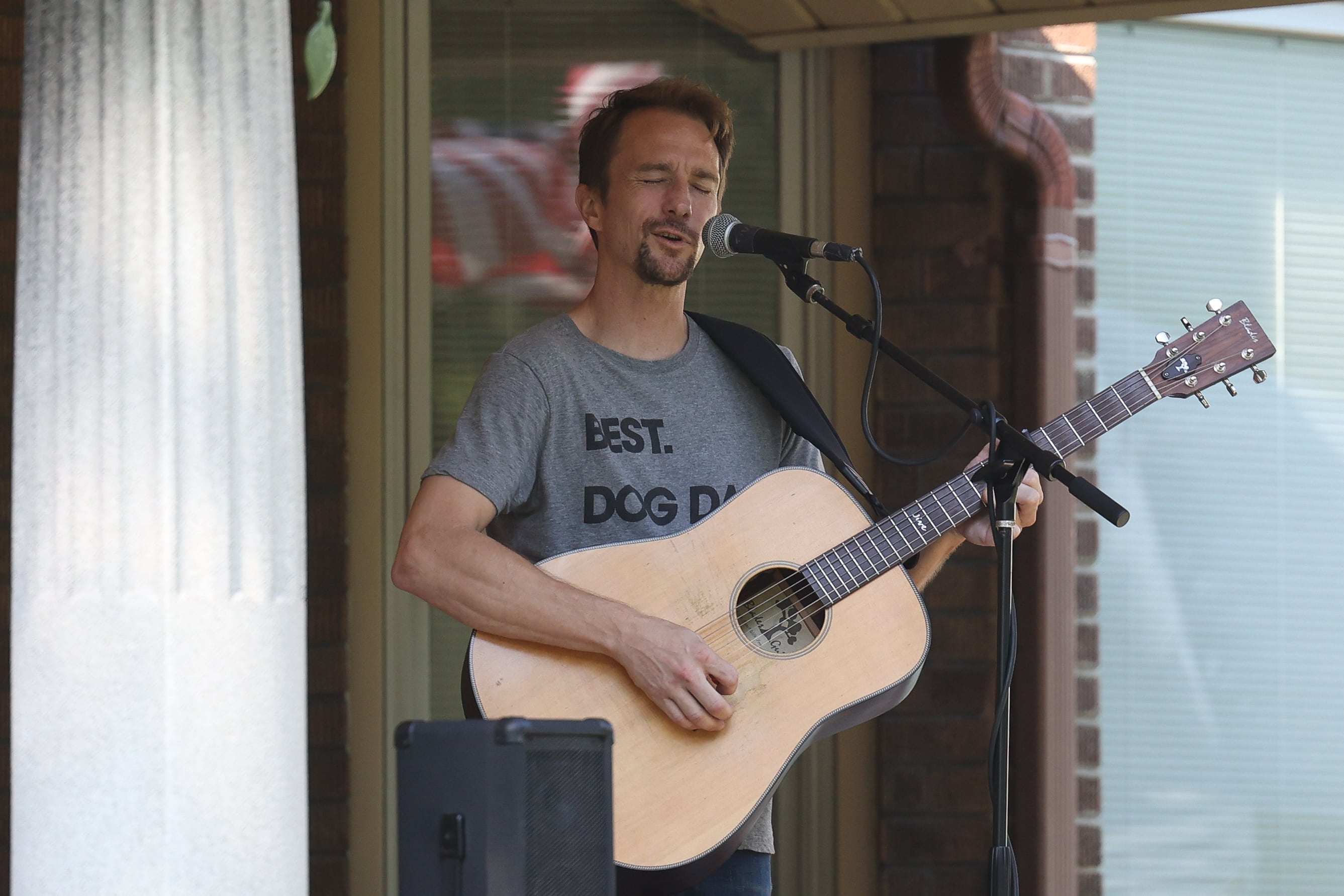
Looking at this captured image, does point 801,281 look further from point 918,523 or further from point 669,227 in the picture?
point 918,523

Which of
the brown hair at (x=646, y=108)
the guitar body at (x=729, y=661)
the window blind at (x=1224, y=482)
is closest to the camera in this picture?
the guitar body at (x=729, y=661)

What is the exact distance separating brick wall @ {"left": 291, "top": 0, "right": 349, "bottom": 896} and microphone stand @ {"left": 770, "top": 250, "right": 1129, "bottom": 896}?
1564mm

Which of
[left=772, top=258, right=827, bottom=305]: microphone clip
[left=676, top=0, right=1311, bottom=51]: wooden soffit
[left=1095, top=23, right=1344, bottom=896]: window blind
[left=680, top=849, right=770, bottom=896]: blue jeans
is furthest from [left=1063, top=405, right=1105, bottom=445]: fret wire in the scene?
[left=1095, top=23, right=1344, bottom=896]: window blind

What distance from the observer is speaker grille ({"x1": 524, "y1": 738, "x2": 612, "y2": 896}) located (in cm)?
163

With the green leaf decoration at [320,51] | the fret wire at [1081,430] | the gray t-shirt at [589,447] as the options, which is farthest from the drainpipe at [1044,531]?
the green leaf decoration at [320,51]

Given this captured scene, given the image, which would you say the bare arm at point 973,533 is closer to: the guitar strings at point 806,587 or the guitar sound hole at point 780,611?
the guitar strings at point 806,587

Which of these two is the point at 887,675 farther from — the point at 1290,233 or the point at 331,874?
the point at 1290,233

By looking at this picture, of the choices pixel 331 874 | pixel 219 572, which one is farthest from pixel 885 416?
pixel 219 572

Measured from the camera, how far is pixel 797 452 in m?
2.56

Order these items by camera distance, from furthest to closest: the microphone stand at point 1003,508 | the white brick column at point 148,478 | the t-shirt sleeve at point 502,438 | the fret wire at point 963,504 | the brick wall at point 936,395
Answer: the brick wall at point 936,395 < the fret wire at point 963,504 < the t-shirt sleeve at point 502,438 < the microphone stand at point 1003,508 < the white brick column at point 148,478

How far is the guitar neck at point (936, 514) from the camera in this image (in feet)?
7.55

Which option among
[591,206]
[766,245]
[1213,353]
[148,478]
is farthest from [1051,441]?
[148,478]

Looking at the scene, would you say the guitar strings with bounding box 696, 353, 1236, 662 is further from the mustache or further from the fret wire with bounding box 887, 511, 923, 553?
the mustache

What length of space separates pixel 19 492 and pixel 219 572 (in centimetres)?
27
